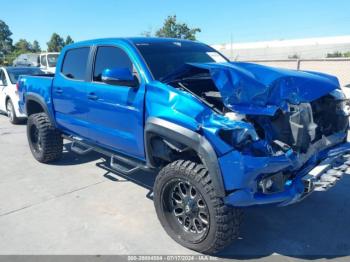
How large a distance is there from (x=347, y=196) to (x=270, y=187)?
205 cm

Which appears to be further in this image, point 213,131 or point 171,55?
point 171,55

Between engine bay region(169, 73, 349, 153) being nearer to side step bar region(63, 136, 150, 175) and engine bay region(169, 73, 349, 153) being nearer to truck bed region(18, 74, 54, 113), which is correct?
side step bar region(63, 136, 150, 175)

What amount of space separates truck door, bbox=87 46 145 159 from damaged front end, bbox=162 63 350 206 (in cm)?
53

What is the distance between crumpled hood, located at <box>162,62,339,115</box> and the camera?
3371mm

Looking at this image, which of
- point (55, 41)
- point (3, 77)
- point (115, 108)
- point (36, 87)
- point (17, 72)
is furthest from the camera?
point (55, 41)

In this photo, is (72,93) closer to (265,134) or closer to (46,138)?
(46,138)

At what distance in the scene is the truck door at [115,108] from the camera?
163 inches

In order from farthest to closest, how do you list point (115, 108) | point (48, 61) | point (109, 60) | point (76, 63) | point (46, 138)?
point (48, 61), point (46, 138), point (76, 63), point (109, 60), point (115, 108)

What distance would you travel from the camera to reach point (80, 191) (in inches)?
208

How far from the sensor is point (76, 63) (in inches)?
217

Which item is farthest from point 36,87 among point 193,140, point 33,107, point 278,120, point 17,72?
point 17,72

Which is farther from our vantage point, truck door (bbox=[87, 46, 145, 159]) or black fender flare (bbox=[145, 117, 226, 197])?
truck door (bbox=[87, 46, 145, 159])

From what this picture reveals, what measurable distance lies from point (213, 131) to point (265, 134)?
571 millimetres

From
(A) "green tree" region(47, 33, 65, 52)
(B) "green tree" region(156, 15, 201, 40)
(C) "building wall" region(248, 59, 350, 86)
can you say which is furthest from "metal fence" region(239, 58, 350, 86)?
(A) "green tree" region(47, 33, 65, 52)
